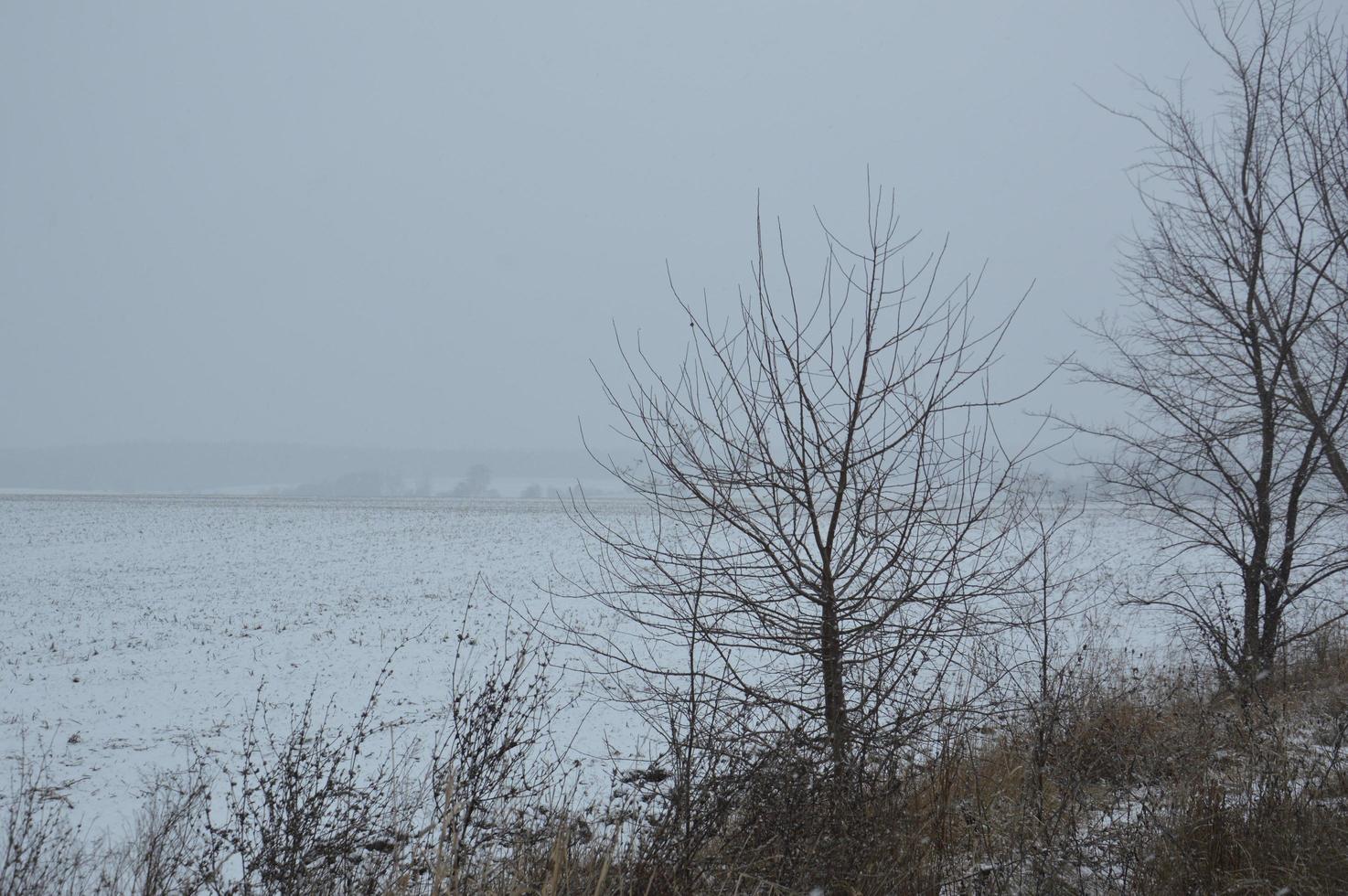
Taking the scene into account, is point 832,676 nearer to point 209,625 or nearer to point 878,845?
point 878,845

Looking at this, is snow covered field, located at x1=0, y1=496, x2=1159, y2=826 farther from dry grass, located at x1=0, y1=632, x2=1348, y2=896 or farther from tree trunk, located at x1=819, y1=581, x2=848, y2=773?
tree trunk, located at x1=819, y1=581, x2=848, y2=773

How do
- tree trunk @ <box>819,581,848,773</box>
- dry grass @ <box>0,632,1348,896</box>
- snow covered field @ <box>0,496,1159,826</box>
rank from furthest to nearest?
snow covered field @ <box>0,496,1159,826</box> < tree trunk @ <box>819,581,848,773</box> < dry grass @ <box>0,632,1348,896</box>

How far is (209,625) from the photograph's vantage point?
13555mm

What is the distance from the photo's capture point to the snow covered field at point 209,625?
8.18 m

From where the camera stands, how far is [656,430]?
13.9 ft

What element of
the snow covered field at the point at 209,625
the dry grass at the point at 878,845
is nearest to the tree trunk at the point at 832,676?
the dry grass at the point at 878,845

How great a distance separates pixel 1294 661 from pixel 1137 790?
15.2ft

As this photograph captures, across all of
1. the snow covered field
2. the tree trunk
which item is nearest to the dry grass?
the tree trunk

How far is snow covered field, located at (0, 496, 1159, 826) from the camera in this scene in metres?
8.18

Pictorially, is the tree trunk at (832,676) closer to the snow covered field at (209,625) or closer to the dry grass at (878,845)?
the dry grass at (878,845)

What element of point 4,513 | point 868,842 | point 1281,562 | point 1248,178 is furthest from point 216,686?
point 4,513

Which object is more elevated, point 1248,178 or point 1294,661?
point 1248,178

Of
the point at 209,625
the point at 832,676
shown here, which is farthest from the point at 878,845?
the point at 209,625

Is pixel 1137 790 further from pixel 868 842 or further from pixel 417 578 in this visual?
pixel 417 578
